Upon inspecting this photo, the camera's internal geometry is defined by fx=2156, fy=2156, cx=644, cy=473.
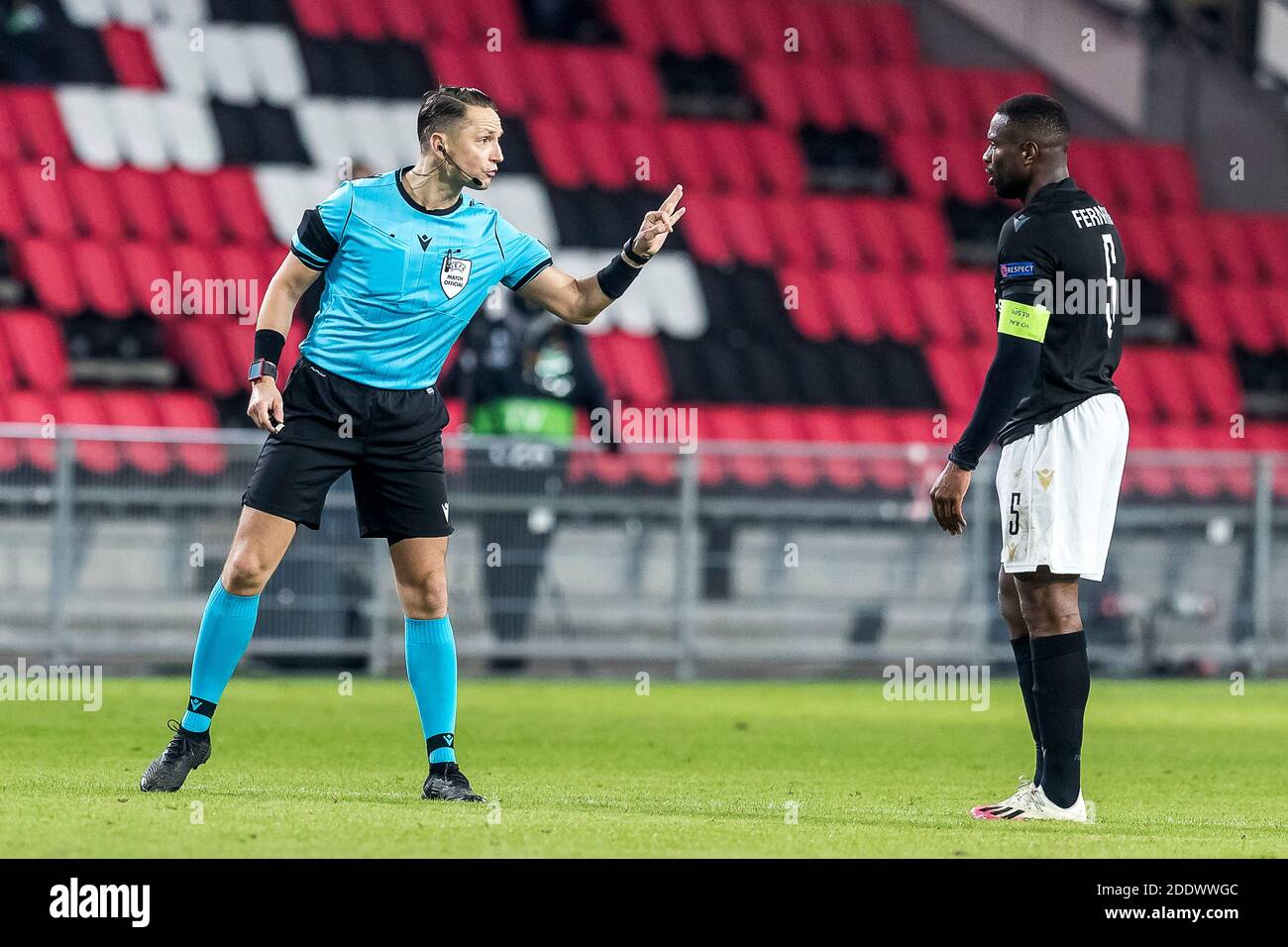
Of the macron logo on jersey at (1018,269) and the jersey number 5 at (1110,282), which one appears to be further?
the jersey number 5 at (1110,282)

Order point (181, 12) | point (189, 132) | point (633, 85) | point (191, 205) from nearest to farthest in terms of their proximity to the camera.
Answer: point (191, 205), point (189, 132), point (181, 12), point (633, 85)

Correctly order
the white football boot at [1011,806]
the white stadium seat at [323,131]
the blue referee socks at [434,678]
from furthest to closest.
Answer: the white stadium seat at [323,131] < the blue referee socks at [434,678] < the white football boot at [1011,806]

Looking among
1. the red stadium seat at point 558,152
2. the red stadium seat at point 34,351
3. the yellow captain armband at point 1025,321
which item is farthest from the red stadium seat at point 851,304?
the yellow captain armband at point 1025,321

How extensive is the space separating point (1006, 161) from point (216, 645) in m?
2.47

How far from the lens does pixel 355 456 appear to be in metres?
5.82

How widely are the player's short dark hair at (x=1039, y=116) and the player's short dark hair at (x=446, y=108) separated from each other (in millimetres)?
1380

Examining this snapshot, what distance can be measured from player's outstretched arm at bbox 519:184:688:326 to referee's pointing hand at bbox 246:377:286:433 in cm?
81

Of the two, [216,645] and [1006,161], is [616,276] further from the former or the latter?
[216,645]

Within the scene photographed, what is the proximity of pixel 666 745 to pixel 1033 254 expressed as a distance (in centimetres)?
320

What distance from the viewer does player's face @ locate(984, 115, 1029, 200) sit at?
5.63 m

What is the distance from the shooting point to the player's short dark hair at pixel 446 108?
18.9 feet

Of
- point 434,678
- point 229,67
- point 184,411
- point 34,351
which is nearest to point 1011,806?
point 434,678

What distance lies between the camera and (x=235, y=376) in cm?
1480

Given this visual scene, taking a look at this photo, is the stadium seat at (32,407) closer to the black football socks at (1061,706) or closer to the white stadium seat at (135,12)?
the white stadium seat at (135,12)
